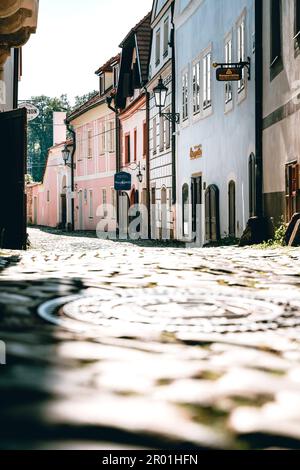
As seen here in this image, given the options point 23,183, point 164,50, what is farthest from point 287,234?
point 164,50

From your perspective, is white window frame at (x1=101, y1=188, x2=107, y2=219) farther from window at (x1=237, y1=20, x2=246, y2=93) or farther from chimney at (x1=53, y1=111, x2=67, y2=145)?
window at (x1=237, y1=20, x2=246, y2=93)

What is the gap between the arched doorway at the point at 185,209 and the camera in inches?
918

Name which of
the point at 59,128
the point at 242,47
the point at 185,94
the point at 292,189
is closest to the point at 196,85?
the point at 185,94

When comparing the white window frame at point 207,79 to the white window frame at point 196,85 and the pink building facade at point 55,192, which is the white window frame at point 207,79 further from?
the pink building facade at point 55,192

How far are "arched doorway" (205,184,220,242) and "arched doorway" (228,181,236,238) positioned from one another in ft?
3.14

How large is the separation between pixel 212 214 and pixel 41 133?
64088 millimetres

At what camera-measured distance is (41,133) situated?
81875 mm

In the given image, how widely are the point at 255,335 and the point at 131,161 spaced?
98.9ft

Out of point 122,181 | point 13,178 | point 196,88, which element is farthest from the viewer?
point 122,181

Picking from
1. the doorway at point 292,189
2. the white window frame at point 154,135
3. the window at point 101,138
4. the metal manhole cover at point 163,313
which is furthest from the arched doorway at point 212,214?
the window at point 101,138

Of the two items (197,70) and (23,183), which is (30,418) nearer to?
(23,183)

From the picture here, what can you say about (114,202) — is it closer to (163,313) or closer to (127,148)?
(127,148)

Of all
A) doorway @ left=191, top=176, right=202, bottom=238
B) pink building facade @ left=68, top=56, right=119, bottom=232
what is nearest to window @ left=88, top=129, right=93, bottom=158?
pink building facade @ left=68, top=56, right=119, bottom=232
